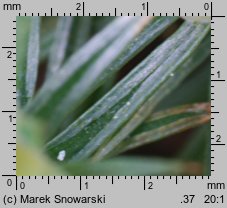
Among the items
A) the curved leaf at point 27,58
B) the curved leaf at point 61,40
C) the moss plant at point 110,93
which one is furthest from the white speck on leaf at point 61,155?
the curved leaf at point 61,40

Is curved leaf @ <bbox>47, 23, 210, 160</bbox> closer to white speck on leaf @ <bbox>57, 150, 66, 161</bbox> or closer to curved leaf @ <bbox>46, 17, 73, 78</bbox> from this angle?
white speck on leaf @ <bbox>57, 150, 66, 161</bbox>

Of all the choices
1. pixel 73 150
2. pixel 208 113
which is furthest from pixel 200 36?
pixel 73 150

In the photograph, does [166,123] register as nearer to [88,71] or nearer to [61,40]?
[88,71]

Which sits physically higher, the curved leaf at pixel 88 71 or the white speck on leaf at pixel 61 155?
the curved leaf at pixel 88 71

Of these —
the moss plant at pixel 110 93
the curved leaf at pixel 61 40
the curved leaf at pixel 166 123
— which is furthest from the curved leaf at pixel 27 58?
the curved leaf at pixel 166 123

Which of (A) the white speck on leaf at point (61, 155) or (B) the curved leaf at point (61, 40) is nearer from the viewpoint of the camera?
(A) the white speck on leaf at point (61, 155)

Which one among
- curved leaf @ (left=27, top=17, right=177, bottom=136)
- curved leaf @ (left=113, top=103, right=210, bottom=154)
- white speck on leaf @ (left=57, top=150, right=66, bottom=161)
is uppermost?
curved leaf @ (left=27, top=17, right=177, bottom=136)

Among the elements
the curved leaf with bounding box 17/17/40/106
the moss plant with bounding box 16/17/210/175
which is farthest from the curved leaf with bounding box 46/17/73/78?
the curved leaf with bounding box 17/17/40/106

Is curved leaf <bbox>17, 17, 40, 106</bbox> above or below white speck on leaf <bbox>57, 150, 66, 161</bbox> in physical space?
above

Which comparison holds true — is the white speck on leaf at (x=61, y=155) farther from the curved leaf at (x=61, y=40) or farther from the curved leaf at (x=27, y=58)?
the curved leaf at (x=61, y=40)

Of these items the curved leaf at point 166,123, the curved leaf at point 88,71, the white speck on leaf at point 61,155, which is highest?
the curved leaf at point 88,71

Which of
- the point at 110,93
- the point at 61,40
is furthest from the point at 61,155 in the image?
the point at 61,40
